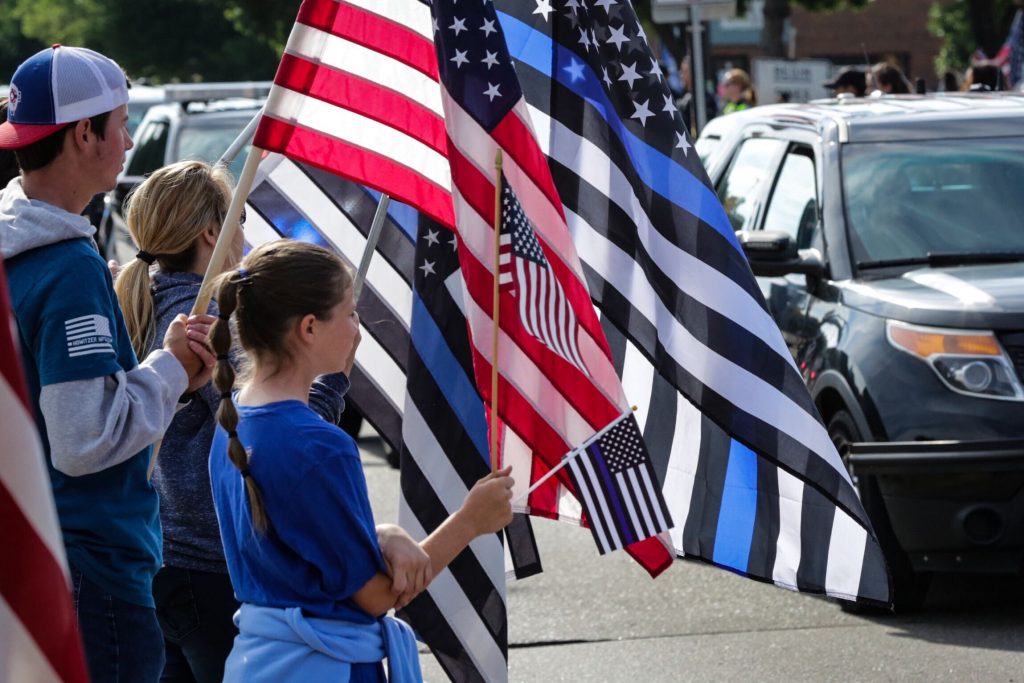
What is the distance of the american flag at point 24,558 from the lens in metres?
1.68

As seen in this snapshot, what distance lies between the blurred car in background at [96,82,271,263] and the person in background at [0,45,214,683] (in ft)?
30.8

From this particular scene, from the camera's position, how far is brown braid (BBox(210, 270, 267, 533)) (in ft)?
9.30

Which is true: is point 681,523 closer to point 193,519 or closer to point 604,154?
point 604,154

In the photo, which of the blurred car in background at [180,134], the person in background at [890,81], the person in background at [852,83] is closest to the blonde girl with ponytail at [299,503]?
the blurred car in background at [180,134]

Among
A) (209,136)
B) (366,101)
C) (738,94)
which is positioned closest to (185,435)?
(366,101)

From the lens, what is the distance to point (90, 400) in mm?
3053

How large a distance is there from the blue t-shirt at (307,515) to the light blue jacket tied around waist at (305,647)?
24 millimetres

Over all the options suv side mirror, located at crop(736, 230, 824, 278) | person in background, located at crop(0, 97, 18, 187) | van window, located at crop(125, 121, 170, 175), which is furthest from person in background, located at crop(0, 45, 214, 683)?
van window, located at crop(125, 121, 170, 175)

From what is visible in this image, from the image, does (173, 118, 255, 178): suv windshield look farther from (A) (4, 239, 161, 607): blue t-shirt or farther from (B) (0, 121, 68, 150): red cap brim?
(A) (4, 239, 161, 607): blue t-shirt

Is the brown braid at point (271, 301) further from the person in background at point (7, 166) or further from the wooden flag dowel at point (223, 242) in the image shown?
the person in background at point (7, 166)

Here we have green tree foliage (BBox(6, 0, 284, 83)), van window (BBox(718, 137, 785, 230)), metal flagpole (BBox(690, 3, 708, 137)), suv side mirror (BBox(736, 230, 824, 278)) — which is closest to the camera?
suv side mirror (BBox(736, 230, 824, 278))

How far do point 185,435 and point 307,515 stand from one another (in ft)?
3.50

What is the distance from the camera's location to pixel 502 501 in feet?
10.2

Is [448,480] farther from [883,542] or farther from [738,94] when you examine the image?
[738,94]
